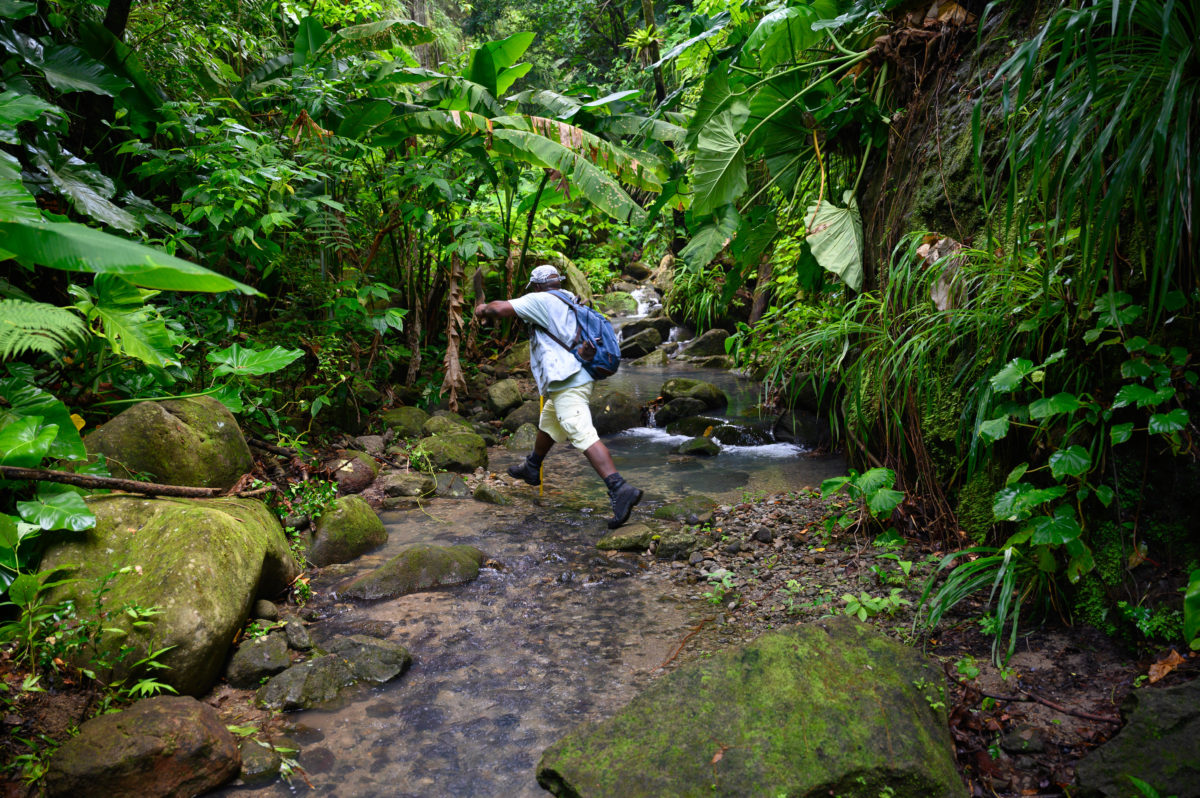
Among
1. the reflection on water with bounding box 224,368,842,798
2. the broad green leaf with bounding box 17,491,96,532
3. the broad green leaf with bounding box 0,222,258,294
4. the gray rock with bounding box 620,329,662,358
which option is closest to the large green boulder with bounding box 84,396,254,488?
the broad green leaf with bounding box 17,491,96,532

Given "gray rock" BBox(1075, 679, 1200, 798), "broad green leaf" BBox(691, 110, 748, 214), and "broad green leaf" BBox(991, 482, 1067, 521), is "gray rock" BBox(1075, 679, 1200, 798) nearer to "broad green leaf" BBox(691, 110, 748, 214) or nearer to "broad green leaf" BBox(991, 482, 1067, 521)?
"broad green leaf" BBox(991, 482, 1067, 521)

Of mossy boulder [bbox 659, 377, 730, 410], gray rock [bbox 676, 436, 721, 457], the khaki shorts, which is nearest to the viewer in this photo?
the khaki shorts

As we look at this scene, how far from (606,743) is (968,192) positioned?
338 centimetres

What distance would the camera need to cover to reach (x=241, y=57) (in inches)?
261

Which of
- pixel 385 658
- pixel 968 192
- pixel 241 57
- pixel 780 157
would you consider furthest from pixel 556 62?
pixel 385 658

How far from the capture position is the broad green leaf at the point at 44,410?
2848 mm

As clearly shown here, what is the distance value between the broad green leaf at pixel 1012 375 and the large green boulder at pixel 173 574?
10.8ft

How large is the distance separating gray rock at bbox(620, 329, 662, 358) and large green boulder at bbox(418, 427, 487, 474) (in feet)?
20.3

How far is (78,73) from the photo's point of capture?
13.9 feet

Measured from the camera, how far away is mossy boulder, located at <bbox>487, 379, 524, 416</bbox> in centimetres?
805

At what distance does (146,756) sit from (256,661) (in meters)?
0.75

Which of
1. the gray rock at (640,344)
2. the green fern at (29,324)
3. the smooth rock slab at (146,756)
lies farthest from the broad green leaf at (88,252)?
the gray rock at (640,344)

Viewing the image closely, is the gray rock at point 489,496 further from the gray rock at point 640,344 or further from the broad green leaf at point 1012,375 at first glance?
the gray rock at point 640,344

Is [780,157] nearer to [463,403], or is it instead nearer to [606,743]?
[606,743]
